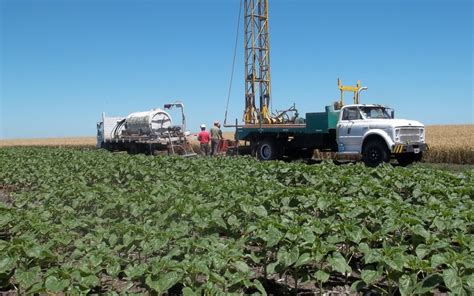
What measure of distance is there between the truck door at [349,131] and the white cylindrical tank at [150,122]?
11671 mm

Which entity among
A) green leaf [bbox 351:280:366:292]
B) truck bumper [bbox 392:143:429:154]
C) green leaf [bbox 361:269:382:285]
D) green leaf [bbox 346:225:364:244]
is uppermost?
truck bumper [bbox 392:143:429:154]

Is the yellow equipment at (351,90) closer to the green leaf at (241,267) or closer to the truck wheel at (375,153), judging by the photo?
the truck wheel at (375,153)

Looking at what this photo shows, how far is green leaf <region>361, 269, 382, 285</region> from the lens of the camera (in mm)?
3705

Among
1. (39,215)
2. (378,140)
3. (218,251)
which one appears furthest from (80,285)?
(378,140)

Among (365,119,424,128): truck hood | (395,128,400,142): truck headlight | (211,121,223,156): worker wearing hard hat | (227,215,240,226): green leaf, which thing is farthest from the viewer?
(211,121,223,156): worker wearing hard hat

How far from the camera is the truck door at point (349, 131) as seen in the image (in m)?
17.0

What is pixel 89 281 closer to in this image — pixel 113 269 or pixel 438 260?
pixel 113 269

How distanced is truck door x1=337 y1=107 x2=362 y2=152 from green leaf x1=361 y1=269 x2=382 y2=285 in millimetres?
13497

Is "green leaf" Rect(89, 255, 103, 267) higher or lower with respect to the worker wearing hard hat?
lower

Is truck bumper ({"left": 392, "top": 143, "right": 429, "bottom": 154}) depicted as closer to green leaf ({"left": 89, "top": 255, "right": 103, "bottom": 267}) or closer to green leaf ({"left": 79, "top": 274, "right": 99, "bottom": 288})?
green leaf ({"left": 89, "top": 255, "right": 103, "bottom": 267})

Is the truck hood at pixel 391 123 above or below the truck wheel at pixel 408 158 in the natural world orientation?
above

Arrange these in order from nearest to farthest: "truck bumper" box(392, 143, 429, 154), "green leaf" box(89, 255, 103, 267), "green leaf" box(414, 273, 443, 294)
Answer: "green leaf" box(414, 273, 443, 294)
"green leaf" box(89, 255, 103, 267)
"truck bumper" box(392, 143, 429, 154)

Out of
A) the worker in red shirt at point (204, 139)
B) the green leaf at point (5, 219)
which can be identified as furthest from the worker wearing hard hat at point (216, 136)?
the green leaf at point (5, 219)

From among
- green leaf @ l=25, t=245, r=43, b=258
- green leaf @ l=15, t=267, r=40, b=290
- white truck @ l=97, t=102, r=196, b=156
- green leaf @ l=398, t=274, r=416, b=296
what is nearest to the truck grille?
white truck @ l=97, t=102, r=196, b=156
